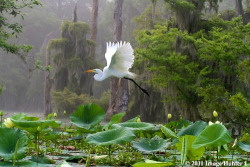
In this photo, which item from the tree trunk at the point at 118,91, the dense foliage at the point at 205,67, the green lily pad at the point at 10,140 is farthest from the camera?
the tree trunk at the point at 118,91

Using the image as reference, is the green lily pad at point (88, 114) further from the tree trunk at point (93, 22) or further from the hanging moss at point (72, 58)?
the tree trunk at point (93, 22)

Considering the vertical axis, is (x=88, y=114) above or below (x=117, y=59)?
below

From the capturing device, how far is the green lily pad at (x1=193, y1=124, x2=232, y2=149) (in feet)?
4.60

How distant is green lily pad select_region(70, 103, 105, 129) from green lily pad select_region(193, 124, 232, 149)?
4.32ft

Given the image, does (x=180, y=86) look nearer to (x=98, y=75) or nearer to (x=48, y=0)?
(x=98, y=75)

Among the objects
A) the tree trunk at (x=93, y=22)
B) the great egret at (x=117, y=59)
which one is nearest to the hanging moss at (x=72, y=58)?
the tree trunk at (x=93, y=22)

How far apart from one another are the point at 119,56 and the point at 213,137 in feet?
9.40

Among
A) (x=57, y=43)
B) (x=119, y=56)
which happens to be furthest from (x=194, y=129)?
(x=57, y=43)

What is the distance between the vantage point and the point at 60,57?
16344 millimetres

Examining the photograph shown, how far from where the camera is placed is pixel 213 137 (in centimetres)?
146

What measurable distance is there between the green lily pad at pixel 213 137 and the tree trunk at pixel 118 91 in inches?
461

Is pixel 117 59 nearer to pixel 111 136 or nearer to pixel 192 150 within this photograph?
pixel 111 136

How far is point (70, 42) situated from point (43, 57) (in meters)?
8.66

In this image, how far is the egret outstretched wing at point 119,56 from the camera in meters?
4.05
